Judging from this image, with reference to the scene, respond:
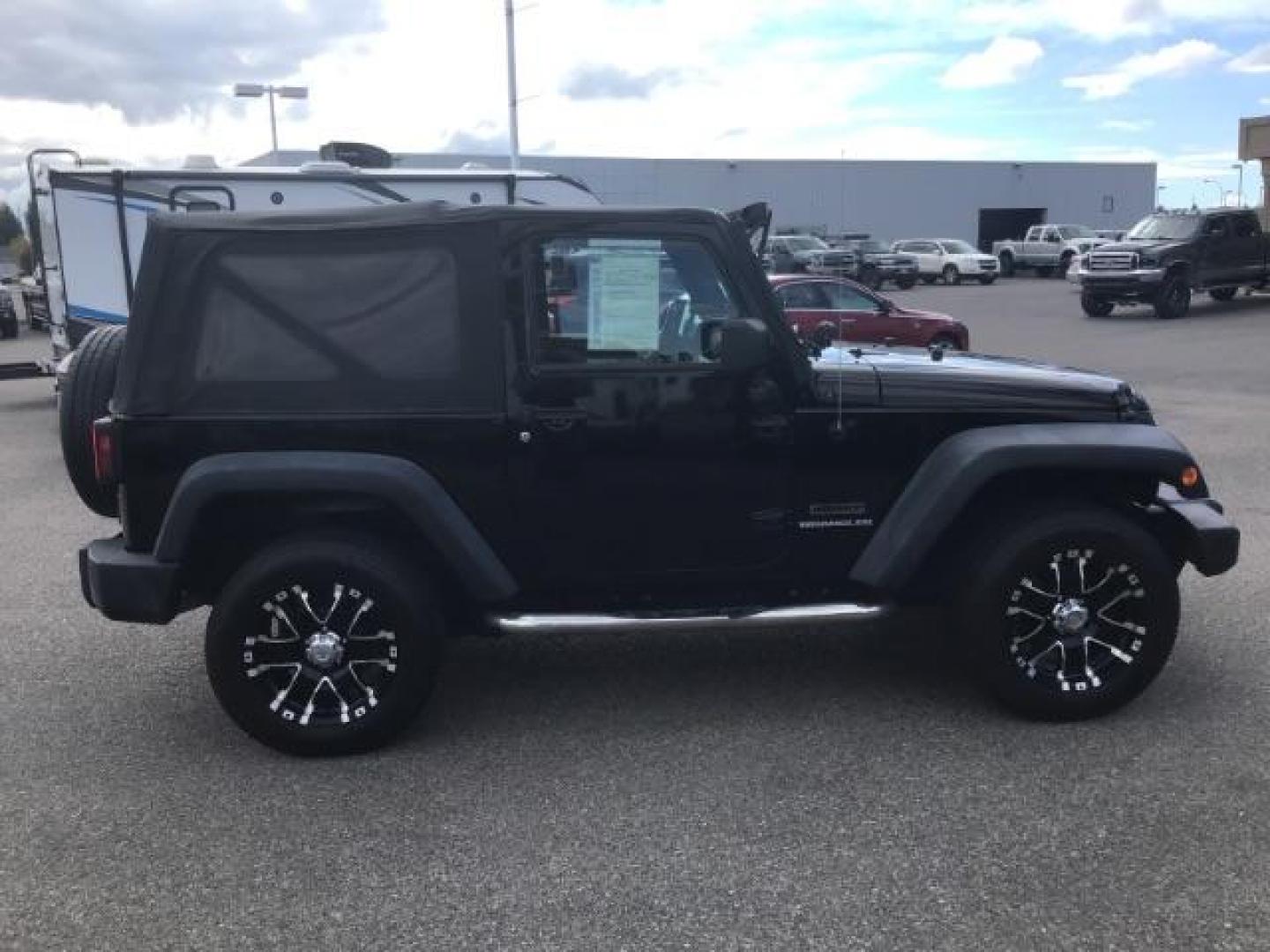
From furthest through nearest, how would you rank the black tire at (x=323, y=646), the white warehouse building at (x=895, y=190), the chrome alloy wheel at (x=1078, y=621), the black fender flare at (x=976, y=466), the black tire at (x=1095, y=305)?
the white warehouse building at (x=895, y=190), the black tire at (x=1095, y=305), the chrome alloy wheel at (x=1078, y=621), the black fender flare at (x=976, y=466), the black tire at (x=323, y=646)

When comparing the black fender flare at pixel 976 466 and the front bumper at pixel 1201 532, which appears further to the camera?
the front bumper at pixel 1201 532

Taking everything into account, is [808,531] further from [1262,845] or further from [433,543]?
[1262,845]

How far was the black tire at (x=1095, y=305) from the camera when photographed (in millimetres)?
25859

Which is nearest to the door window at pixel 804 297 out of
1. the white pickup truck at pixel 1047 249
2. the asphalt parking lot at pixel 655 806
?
the asphalt parking lot at pixel 655 806

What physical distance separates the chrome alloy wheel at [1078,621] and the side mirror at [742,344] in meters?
1.28

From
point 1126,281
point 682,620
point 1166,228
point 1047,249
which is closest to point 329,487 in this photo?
point 682,620

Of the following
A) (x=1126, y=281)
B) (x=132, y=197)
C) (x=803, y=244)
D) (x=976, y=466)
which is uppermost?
(x=132, y=197)

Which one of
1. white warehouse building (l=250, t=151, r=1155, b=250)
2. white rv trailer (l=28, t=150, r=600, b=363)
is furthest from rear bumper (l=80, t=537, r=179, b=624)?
white warehouse building (l=250, t=151, r=1155, b=250)

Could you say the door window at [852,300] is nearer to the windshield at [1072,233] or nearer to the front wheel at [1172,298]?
the front wheel at [1172,298]

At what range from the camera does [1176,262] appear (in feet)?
82.5

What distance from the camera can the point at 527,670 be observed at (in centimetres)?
520

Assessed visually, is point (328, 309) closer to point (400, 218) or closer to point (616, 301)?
point (400, 218)

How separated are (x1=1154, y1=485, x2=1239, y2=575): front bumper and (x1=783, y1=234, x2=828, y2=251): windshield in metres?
36.7

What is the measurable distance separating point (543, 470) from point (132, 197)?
10.8 meters
